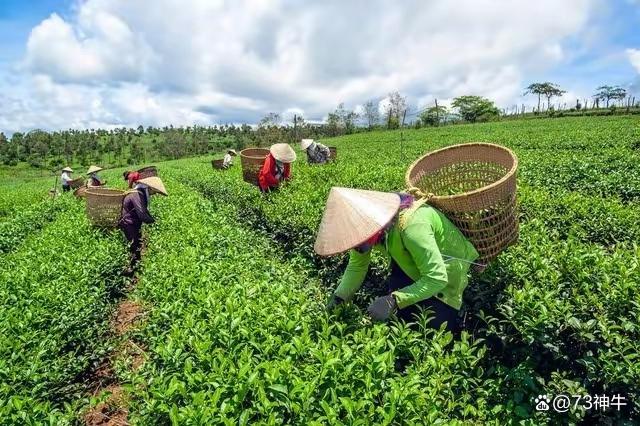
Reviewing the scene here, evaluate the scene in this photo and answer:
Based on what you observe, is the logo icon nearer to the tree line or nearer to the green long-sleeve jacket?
the green long-sleeve jacket

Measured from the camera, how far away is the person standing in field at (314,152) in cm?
1046

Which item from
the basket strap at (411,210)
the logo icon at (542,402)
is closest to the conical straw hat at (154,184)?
the basket strap at (411,210)

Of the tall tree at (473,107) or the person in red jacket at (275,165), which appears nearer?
the person in red jacket at (275,165)

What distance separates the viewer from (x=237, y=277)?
3678mm

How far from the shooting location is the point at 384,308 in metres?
2.67

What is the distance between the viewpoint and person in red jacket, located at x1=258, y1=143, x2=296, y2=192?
24.3ft

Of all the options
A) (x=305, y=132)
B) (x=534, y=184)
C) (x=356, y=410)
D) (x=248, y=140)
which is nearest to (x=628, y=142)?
(x=534, y=184)

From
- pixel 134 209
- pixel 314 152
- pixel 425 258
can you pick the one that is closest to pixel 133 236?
pixel 134 209

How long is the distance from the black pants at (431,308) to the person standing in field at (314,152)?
7.53 meters

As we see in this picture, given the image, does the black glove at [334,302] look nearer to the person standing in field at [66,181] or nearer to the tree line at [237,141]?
the person standing in field at [66,181]

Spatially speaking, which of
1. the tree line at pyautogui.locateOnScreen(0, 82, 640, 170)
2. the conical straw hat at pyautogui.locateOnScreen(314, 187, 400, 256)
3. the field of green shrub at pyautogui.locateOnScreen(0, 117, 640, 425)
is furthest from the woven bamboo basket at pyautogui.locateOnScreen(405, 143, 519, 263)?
the tree line at pyautogui.locateOnScreen(0, 82, 640, 170)

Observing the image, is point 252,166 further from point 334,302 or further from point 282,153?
point 334,302

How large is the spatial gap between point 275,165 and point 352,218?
516 centimetres

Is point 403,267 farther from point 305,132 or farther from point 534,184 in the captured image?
point 305,132
